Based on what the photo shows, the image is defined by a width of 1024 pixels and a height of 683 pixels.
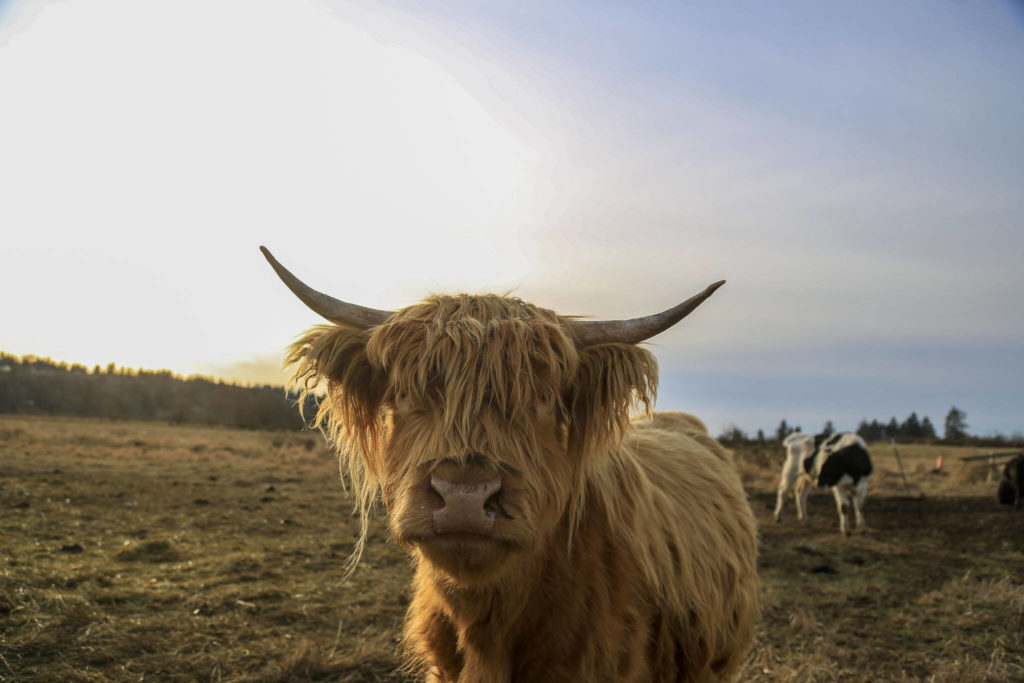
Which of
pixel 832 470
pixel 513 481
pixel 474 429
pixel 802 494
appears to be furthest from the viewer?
pixel 802 494

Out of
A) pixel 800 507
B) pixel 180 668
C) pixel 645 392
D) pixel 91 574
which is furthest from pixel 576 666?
pixel 800 507

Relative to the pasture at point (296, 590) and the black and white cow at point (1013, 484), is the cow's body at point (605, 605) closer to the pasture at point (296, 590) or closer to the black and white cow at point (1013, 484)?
the pasture at point (296, 590)

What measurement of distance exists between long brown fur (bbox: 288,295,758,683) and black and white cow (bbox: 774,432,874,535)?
9326 millimetres

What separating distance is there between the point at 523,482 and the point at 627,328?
86cm

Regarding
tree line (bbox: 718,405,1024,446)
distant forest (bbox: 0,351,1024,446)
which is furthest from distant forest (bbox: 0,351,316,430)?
tree line (bbox: 718,405,1024,446)

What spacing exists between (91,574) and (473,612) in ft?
16.0

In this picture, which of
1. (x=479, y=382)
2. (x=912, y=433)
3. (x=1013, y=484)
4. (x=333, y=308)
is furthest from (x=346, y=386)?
(x=912, y=433)

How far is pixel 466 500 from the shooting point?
1879 millimetres

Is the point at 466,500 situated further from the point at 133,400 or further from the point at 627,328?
the point at 133,400

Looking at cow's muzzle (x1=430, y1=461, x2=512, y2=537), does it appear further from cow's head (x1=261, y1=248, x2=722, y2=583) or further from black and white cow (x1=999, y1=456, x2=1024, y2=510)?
black and white cow (x1=999, y1=456, x2=1024, y2=510)

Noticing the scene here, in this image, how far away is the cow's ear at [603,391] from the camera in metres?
2.55

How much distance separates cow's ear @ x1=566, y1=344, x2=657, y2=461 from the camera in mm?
2549

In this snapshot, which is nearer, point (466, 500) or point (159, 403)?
point (466, 500)

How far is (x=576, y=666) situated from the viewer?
2.24m
